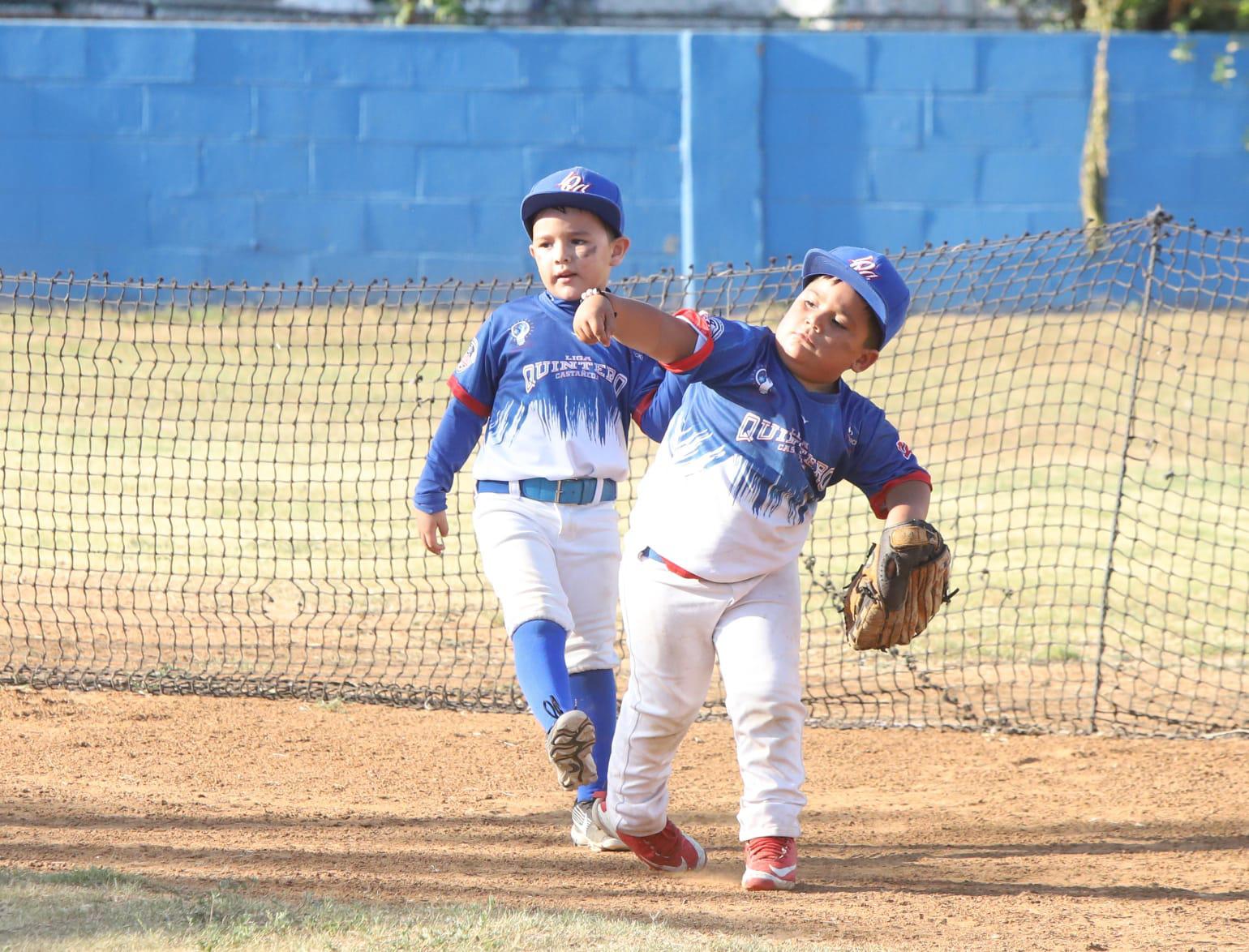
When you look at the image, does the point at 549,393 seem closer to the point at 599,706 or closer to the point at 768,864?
the point at 599,706

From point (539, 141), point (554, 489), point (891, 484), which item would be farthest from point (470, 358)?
point (539, 141)

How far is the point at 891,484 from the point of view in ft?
12.9

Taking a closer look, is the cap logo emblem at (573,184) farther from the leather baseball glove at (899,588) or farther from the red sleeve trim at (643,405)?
the leather baseball glove at (899,588)

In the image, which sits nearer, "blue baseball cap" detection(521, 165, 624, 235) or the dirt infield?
the dirt infield

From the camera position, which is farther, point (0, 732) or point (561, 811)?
point (0, 732)

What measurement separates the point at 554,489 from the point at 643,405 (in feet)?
1.14

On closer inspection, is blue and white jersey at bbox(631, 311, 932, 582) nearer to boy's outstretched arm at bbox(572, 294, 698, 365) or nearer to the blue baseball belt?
boy's outstretched arm at bbox(572, 294, 698, 365)

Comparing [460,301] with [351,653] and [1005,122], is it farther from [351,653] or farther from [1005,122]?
[351,653]

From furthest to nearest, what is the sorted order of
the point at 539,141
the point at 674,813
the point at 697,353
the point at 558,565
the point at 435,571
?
the point at 539,141, the point at 435,571, the point at 674,813, the point at 558,565, the point at 697,353

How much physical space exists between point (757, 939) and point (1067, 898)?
41.6 inches

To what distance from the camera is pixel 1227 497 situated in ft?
31.4

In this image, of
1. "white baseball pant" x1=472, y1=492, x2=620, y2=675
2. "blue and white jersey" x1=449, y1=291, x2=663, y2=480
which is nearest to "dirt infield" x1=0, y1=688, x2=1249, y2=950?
"white baseball pant" x1=472, y1=492, x2=620, y2=675

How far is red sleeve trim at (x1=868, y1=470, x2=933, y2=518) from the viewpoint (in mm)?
3926

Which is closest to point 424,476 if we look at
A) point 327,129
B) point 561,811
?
point 561,811
